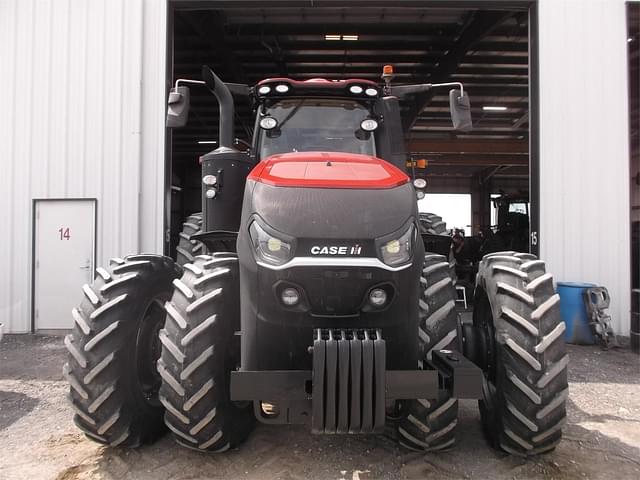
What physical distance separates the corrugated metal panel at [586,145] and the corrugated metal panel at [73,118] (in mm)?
5963

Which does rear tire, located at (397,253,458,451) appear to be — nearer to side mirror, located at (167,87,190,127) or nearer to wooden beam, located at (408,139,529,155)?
side mirror, located at (167,87,190,127)

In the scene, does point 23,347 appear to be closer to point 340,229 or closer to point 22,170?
point 22,170

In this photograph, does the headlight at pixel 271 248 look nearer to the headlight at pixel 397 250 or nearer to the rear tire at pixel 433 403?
the headlight at pixel 397 250

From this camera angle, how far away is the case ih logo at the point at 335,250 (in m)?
2.42

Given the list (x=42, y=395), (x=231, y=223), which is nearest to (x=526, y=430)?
(x=231, y=223)

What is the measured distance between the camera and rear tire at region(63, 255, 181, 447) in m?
2.94

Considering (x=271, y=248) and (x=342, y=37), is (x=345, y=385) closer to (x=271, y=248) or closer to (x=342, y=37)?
(x=271, y=248)

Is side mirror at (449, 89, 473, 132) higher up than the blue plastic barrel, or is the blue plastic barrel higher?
side mirror at (449, 89, 473, 132)

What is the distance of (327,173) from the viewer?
274 cm

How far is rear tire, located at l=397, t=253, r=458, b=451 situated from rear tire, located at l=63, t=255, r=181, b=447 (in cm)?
177

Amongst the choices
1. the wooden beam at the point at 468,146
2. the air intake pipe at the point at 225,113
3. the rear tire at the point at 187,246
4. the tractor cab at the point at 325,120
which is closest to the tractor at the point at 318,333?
the air intake pipe at the point at 225,113

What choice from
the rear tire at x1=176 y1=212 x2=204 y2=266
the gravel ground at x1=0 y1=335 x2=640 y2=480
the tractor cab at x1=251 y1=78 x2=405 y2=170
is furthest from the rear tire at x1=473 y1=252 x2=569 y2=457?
the rear tire at x1=176 y1=212 x2=204 y2=266

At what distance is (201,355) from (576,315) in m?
5.86

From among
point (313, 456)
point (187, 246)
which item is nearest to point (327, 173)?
point (313, 456)
